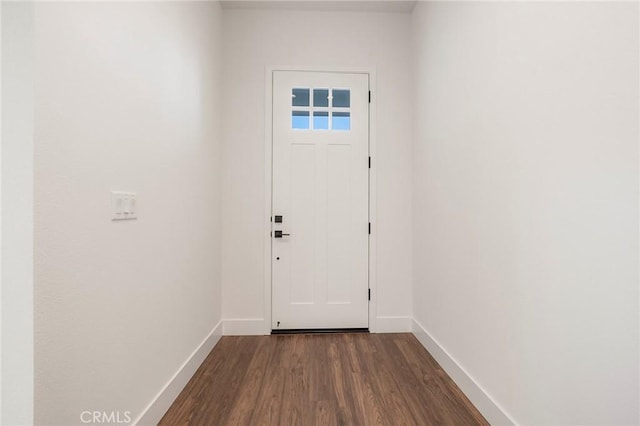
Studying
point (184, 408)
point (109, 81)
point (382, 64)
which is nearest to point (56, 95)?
point (109, 81)

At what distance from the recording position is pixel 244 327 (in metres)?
2.76

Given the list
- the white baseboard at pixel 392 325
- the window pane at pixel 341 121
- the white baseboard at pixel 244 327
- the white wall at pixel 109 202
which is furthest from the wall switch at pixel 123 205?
the white baseboard at pixel 392 325

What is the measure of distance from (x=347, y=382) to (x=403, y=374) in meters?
0.42

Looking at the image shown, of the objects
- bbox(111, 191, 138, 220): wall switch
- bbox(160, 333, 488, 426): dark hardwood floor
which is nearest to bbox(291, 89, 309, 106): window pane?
bbox(111, 191, 138, 220): wall switch

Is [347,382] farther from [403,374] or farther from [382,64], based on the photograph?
[382,64]

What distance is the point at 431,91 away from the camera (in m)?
2.43

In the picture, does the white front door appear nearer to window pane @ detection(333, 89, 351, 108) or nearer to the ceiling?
window pane @ detection(333, 89, 351, 108)

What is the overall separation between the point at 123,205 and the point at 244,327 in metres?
1.84

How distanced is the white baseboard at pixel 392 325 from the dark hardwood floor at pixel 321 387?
0.19 meters

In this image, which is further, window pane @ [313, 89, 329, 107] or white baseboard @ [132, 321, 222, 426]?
window pane @ [313, 89, 329, 107]

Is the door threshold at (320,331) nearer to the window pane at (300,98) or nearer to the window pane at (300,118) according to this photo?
the window pane at (300,118)

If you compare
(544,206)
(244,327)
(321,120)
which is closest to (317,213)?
(321,120)

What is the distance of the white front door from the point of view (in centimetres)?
280

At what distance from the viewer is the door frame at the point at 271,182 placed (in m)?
2.79
